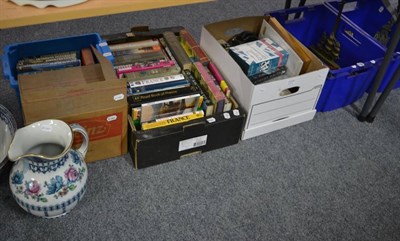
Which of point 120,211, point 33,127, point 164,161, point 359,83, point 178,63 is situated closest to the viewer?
point 33,127

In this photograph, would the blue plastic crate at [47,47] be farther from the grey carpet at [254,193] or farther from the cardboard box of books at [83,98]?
the grey carpet at [254,193]

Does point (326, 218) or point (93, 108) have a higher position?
point (93, 108)

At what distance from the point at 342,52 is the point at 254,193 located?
2.79 ft

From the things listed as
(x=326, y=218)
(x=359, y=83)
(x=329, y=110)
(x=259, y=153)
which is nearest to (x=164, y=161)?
(x=259, y=153)

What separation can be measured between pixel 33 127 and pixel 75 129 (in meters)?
0.11

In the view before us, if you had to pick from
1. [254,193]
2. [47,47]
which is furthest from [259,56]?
[47,47]

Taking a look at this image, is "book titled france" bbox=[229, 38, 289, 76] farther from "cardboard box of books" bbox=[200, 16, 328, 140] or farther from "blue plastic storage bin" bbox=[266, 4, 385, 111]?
"blue plastic storage bin" bbox=[266, 4, 385, 111]

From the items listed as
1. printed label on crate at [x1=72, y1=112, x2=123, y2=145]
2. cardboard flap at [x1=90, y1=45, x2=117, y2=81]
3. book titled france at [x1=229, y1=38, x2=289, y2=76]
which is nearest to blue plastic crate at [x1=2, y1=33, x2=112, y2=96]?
cardboard flap at [x1=90, y1=45, x2=117, y2=81]

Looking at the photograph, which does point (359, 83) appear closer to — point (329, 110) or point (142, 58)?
point (329, 110)

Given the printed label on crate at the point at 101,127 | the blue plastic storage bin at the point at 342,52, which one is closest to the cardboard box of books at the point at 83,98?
the printed label on crate at the point at 101,127

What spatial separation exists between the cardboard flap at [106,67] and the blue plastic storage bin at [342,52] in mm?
772

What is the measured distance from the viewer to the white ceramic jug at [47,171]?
1.09m

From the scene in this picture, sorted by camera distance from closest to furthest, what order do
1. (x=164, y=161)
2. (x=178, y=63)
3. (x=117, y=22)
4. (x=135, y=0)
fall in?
(x=135, y=0) → (x=164, y=161) → (x=178, y=63) → (x=117, y=22)

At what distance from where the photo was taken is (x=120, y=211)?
1.23m
